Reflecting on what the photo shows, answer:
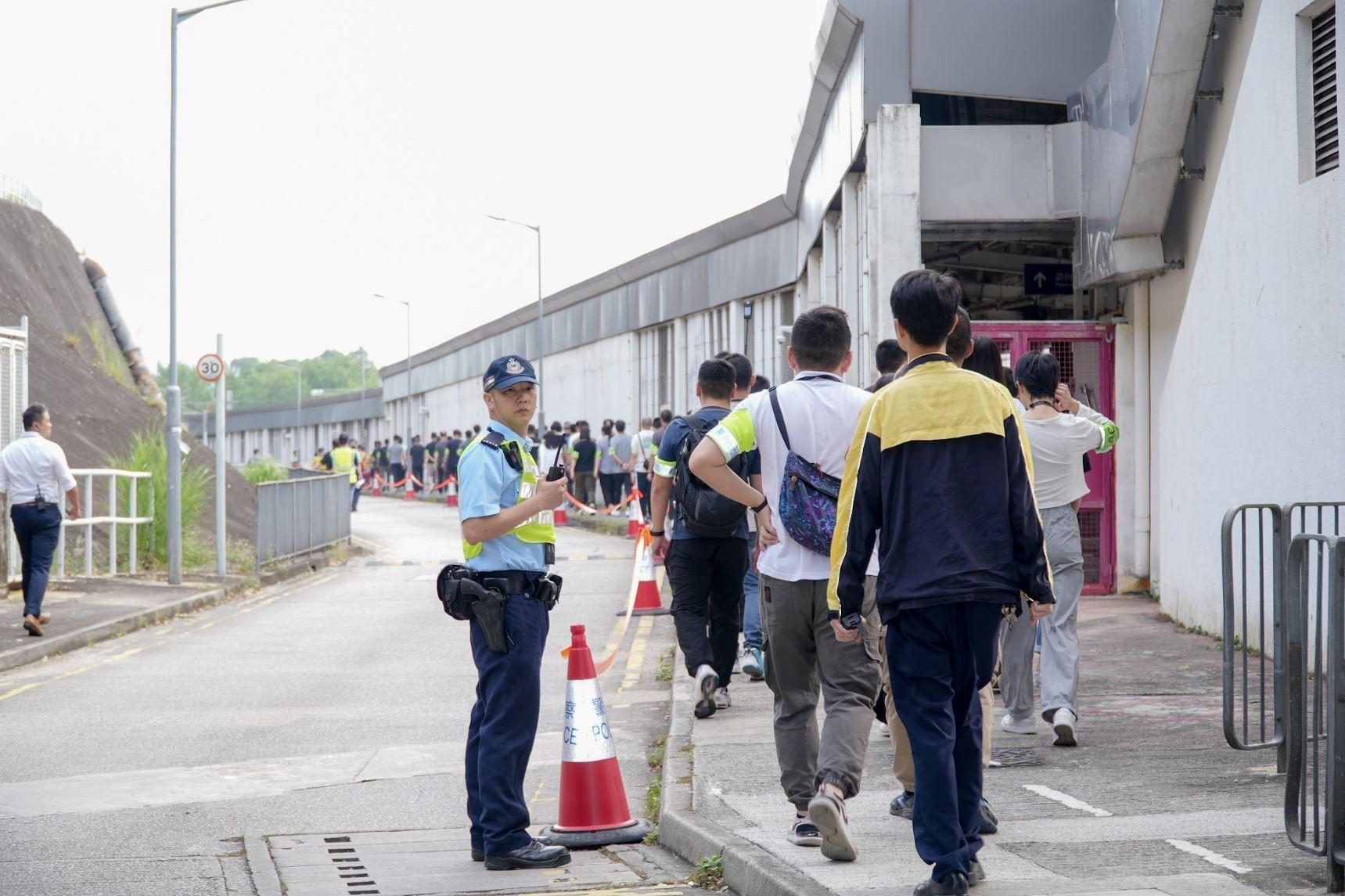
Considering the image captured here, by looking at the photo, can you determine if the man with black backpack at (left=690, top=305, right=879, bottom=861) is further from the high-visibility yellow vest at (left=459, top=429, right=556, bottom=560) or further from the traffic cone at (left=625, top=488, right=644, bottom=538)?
the traffic cone at (left=625, top=488, right=644, bottom=538)

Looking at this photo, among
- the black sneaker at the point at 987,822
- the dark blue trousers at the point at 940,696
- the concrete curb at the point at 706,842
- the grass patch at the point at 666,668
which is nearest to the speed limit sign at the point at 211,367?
the grass patch at the point at 666,668

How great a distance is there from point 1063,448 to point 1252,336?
4.16 metres

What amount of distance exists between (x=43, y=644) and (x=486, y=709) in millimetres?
8636

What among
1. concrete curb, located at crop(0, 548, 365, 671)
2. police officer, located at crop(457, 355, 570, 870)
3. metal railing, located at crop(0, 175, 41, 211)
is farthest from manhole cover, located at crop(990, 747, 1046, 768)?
metal railing, located at crop(0, 175, 41, 211)

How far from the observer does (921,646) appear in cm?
487

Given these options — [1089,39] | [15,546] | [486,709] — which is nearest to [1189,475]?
[1089,39]

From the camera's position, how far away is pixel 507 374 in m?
6.16

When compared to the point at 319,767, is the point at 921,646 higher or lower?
higher

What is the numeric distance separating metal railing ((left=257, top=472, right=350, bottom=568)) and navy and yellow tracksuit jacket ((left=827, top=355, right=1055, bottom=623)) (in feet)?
55.2

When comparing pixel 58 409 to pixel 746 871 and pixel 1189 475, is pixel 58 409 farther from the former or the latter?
pixel 746 871

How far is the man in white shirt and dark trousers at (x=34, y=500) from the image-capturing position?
45.3 feet

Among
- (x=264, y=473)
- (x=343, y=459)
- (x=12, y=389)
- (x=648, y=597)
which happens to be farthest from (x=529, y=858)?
(x=343, y=459)

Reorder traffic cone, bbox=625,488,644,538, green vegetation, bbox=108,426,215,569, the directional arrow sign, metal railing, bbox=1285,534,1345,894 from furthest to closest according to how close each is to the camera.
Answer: traffic cone, bbox=625,488,644,538 < green vegetation, bbox=108,426,215,569 < the directional arrow sign < metal railing, bbox=1285,534,1345,894

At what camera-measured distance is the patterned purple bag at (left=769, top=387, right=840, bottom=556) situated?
5754 mm
